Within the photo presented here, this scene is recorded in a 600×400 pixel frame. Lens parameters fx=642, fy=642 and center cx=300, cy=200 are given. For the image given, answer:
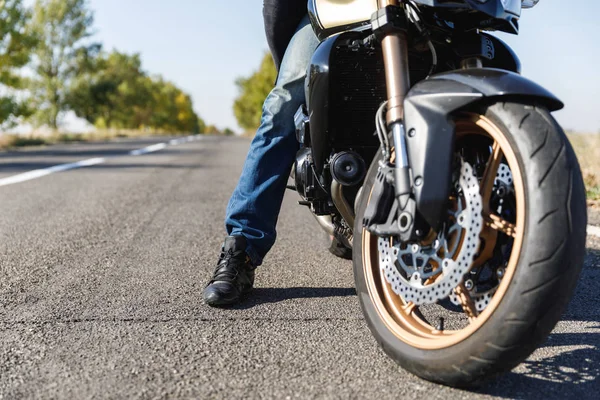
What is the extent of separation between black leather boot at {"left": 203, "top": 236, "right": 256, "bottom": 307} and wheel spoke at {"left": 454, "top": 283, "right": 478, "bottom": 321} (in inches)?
41.9

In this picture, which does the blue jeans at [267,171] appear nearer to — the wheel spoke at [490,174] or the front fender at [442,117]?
the front fender at [442,117]

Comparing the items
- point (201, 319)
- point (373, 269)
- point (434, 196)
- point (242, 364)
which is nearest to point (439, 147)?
point (434, 196)

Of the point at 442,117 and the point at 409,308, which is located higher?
the point at 442,117

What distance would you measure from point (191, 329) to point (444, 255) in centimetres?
94

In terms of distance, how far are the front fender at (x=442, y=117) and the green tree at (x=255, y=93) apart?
3718 cm

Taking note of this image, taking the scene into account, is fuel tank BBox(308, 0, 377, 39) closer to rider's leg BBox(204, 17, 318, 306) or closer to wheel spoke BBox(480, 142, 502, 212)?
rider's leg BBox(204, 17, 318, 306)

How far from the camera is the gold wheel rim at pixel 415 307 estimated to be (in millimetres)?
1515

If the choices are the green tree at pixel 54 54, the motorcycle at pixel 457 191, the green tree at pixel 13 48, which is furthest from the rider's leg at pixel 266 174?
the green tree at pixel 54 54

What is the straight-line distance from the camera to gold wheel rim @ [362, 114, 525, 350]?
4.97 feet

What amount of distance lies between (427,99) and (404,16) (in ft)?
1.19

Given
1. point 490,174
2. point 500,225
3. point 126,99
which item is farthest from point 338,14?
point 126,99

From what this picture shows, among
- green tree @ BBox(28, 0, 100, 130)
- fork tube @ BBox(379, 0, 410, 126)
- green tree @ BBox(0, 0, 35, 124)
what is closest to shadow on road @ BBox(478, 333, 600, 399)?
fork tube @ BBox(379, 0, 410, 126)

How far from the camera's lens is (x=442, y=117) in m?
1.67

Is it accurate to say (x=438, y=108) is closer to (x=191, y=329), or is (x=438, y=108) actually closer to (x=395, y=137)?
(x=395, y=137)
